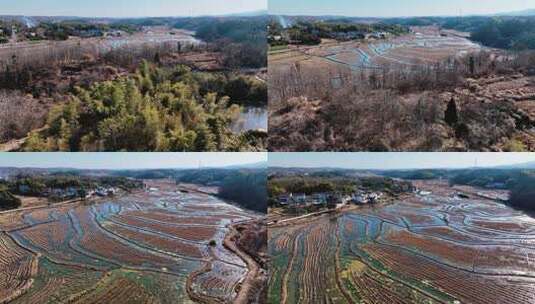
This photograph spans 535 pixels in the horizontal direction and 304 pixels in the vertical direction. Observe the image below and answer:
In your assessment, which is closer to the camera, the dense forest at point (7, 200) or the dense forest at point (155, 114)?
the dense forest at point (155, 114)

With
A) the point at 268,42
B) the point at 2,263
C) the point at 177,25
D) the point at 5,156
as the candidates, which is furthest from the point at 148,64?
the point at 2,263

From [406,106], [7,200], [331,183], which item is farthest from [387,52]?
[7,200]

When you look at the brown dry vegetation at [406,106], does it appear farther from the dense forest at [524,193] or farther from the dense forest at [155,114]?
the dense forest at [524,193]

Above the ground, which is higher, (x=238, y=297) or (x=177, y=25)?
(x=177, y=25)

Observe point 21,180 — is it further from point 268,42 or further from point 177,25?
point 268,42

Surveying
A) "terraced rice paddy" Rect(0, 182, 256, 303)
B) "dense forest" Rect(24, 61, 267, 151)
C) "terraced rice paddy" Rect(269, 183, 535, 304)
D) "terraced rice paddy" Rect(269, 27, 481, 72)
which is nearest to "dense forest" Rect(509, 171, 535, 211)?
"terraced rice paddy" Rect(269, 183, 535, 304)

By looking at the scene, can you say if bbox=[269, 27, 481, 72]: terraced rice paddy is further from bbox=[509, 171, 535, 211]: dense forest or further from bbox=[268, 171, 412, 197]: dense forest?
bbox=[509, 171, 535, 211]: dense forest

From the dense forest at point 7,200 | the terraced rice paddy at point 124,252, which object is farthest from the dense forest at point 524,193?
the dense forest at point 7,200
